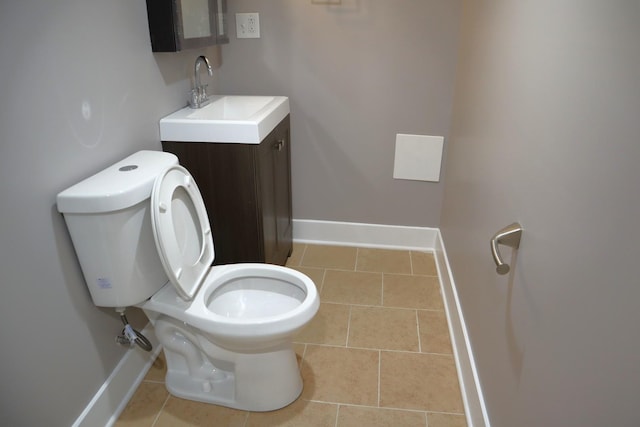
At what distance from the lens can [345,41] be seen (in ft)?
8.23

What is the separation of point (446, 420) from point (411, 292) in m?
0.85

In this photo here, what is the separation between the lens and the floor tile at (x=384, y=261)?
2.69 meters

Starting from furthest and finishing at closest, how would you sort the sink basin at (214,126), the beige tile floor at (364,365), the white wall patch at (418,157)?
the white wall patch at (418,157) < the sink basin at (214,126) < the beige tile floor at (364,365)

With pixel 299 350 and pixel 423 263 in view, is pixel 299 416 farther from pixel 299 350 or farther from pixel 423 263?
pixel 423 263

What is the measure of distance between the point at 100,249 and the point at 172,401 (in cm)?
72

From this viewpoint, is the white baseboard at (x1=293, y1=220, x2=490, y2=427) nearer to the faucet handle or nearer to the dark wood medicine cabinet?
the faucet handle

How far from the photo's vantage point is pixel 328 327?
220 centimetres

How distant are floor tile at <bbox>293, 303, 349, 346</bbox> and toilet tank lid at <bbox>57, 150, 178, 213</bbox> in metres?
1.02

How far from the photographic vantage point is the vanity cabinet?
201cm

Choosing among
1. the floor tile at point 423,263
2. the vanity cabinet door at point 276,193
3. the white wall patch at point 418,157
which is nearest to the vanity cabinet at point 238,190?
the vanity cabinet door at point 276,193

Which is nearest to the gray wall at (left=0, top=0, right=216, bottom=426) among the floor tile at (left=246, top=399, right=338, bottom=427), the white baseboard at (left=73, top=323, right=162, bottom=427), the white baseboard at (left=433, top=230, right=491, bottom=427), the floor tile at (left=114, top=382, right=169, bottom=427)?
the white baseboard at (left=73, top=323, right=162, bottom=427)

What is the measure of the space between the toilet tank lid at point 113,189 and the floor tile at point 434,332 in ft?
4.43

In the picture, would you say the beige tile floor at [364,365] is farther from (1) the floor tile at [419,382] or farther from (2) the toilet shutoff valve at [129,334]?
(2) the toilet shutoff valve at [129,334]

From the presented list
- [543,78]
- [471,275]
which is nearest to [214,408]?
[471,275]
